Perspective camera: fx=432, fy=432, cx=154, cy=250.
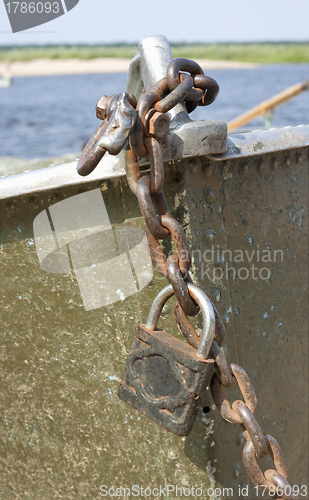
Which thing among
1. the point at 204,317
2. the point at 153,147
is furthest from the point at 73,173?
the point at 204,317

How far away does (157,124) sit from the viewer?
0.85 meters

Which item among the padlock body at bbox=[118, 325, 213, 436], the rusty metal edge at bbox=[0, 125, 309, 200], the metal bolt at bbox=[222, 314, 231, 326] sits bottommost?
the metal bolt at bbox=[222, 314, 231, 326]

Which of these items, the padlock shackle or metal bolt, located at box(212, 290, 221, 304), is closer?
the padlock shackle

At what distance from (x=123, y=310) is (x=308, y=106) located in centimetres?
2671

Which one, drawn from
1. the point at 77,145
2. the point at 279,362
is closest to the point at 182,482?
the point at 279,362

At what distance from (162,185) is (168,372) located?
400 mm

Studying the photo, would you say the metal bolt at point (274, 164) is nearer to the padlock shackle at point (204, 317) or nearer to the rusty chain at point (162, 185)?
the rusty chain at point (162, 185)

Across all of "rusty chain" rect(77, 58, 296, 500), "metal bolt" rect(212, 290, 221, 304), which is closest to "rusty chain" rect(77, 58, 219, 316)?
"rusty chain" rect(77, 58, 296, 500)

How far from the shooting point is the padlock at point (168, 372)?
882 millimetres

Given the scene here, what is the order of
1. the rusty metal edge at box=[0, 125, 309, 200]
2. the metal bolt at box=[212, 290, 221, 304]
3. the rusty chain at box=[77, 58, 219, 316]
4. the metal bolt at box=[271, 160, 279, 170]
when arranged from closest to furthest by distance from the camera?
the rusty chain at box=[77, 58, 219, 316]
the rusty metal edge at box=[0, 125, 309, 200]
the metal bolt at box=[212, 290, 221, 304]
the metal bolt at box=[271, 160, 279, 170]

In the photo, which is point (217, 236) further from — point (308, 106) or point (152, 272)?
point (308, 106)

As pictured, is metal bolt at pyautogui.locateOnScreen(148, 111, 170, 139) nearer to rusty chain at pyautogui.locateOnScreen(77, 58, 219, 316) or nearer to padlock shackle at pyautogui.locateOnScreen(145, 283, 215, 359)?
rusty chain at pyautogui.locateOnScreen(77, 58, 219, 316)

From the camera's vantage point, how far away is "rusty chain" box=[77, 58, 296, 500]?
838 millimetres

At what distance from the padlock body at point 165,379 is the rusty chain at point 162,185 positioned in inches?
1.7
